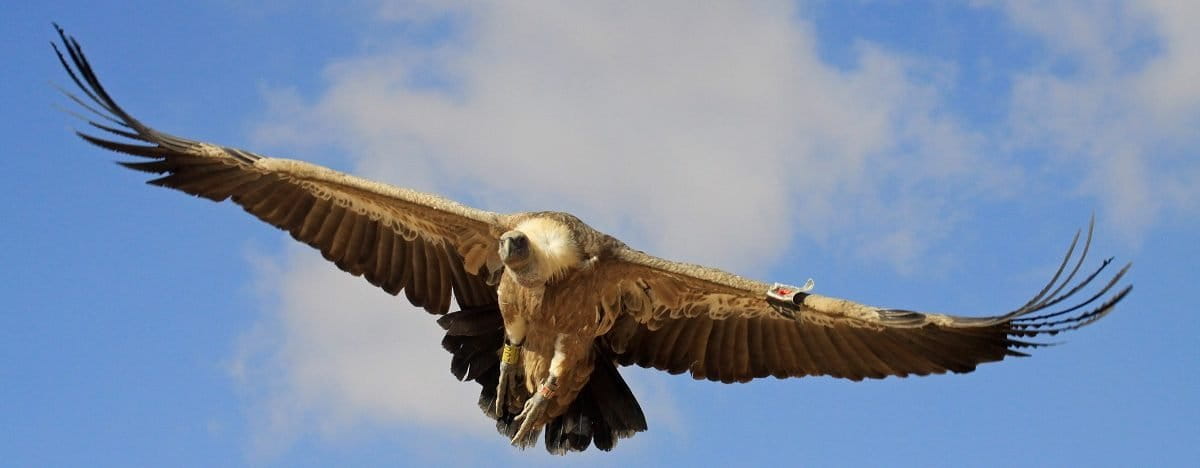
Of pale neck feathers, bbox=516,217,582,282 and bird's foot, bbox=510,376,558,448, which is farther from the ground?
pale neck feathers, bbox=516,217,582,282

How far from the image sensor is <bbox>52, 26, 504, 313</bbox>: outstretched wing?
439 inches

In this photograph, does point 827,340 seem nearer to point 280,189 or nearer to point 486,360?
point 486,360

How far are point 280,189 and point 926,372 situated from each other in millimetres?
4737

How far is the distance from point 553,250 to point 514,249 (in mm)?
330

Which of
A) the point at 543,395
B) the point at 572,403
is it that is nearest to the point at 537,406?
the point at 543,395

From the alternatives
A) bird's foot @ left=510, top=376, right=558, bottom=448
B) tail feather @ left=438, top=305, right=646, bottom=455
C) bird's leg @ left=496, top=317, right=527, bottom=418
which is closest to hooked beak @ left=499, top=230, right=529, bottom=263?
bird's leg @ left=496, top=317, right=527, bottom=418

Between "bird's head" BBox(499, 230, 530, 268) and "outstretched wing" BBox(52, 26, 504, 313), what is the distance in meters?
1.11

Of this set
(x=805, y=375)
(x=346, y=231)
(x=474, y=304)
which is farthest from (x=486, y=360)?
(x=805, y=375)

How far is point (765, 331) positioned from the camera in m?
10.7

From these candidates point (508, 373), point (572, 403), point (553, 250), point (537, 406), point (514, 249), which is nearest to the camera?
point (514, 249)

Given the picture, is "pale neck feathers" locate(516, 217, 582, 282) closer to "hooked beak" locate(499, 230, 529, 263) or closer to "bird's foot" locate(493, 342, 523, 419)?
"hooked beak" locate(499, 230, 529, 263)

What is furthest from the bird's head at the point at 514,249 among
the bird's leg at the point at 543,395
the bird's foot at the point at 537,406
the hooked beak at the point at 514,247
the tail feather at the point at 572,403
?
the tail feather at the point at 572,403

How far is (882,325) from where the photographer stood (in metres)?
9.99

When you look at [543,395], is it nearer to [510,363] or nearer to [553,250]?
[510,363]
